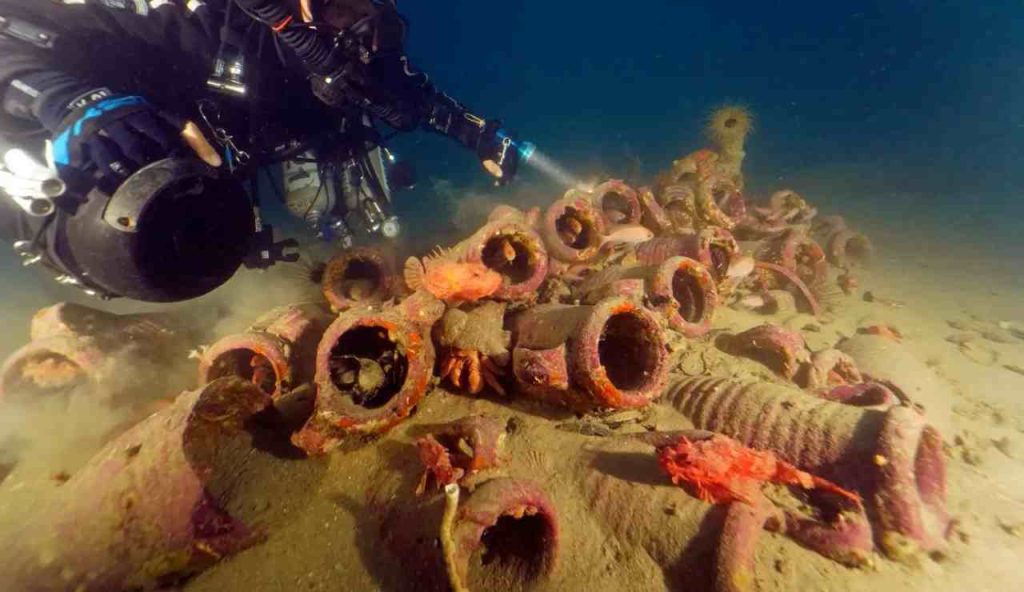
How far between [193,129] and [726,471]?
4290 mm

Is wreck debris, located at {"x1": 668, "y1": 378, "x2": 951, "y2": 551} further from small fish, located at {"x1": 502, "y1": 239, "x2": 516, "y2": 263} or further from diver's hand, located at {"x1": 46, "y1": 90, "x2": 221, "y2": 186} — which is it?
diver's hand, located at {"x1": 46, "y1": 90, "x2": 221, "y2": 186}

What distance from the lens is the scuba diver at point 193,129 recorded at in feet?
8.78

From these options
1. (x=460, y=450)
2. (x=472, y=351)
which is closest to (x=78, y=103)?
(x=472, y=351)

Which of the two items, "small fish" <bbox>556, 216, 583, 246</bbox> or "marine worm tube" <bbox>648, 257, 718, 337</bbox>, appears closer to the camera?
"marine worm tube" <bbox>648, 257, 718, 337</bbox>

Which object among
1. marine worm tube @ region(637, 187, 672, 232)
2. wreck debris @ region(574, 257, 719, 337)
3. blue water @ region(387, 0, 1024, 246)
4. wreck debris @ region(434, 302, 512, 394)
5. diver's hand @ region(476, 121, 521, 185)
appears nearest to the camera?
wreck debris @ region(434, 302, 512, 394)

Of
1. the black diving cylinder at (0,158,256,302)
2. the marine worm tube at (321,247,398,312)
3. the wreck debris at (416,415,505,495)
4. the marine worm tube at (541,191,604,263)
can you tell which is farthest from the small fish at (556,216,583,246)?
the black diving cylinder at (0,158,256,302)

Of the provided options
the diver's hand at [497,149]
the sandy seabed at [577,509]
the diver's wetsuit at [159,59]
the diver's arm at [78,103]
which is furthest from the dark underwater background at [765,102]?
the sandy seabed at [577,509]

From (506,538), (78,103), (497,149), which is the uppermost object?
(497,149)

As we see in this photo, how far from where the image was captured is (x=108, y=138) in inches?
107

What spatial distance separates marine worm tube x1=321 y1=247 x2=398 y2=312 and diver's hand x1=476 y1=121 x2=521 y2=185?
2.53m

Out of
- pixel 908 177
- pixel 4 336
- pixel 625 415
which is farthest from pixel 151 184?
pixel 908 177

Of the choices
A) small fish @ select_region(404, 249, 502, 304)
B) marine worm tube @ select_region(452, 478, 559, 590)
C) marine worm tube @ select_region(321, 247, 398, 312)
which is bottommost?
marine worm tube @ select_region(452, 478, 559, 590)

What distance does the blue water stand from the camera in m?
19.3

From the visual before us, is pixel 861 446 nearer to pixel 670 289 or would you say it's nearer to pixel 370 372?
pixel 670 289
